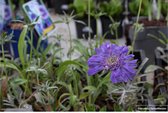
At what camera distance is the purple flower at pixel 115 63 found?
2.75 ft

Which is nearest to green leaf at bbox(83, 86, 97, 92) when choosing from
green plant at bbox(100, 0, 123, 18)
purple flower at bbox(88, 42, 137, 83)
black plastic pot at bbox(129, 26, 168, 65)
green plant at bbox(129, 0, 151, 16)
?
purple flower at bbox(88, 42, 137, 83)

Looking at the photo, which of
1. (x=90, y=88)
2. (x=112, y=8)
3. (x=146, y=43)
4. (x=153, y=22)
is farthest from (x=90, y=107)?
(x=112, y=8)

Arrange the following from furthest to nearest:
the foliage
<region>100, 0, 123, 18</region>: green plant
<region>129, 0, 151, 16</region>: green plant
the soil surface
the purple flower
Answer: <region>100, 0, 123, 18</region>: green plant → <region>129, 0, 151, 16</region>: green plant → the soil surface → the foliage → the purple flower

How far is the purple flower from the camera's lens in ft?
2.75

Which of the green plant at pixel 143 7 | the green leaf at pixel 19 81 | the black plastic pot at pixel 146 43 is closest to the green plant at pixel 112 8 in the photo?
the green plant at pixel 143 7

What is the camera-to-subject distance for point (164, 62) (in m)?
1.41

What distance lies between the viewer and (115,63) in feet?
2.77

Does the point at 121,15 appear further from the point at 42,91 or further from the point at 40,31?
the point at 42,91

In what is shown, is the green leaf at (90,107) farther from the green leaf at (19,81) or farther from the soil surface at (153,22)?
the soil surface at (153,22)

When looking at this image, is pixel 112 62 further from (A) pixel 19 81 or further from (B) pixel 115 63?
(A) pixel 19 81

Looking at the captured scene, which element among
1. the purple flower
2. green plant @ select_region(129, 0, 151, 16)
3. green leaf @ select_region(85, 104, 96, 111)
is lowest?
green leaf @ select_region(85, 104, 96, 111)

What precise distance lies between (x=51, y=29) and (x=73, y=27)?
3.88 feet

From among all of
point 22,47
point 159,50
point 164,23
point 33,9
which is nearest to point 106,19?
point 164,23

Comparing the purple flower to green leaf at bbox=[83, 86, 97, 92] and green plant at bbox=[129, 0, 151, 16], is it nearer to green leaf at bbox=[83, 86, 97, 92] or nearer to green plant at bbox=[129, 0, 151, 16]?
green leaf at bbox=[83, 86, 97, 92]
